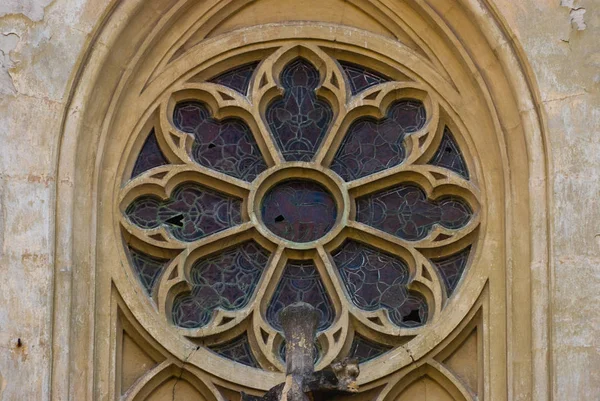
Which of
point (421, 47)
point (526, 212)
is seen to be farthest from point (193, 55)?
point (526, 212)

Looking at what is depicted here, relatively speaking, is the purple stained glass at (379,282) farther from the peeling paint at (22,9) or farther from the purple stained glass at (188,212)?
the peeling paint at (22,9)

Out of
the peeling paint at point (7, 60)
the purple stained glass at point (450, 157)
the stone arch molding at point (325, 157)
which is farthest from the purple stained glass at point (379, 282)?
the peeling paint at point (7, 60)

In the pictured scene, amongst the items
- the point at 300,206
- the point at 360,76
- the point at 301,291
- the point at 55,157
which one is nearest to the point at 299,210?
the point at 300,206

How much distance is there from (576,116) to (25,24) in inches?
157

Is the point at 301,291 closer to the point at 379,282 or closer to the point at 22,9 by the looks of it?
the point at 379,282

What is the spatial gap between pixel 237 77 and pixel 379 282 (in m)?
1.98

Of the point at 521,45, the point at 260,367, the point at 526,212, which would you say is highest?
the point at 521,45

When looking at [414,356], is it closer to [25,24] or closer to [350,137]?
[350,137]

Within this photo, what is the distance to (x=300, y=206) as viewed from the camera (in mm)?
17469

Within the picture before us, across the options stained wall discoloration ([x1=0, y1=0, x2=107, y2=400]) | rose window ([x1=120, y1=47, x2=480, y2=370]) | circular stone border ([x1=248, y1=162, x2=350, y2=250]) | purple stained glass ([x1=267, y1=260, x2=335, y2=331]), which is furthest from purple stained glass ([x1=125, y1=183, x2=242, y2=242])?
stained wall discoloration ([x1=0, y1=0, x2=107, y2=400])

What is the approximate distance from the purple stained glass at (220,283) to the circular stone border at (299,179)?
0.62 feet

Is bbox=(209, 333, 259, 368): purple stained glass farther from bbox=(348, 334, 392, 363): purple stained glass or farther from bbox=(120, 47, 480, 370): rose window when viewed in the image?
bbox=(348, 334, 392, 363): purple stained glass

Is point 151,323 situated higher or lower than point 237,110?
lower

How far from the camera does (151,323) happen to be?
1681 cm
